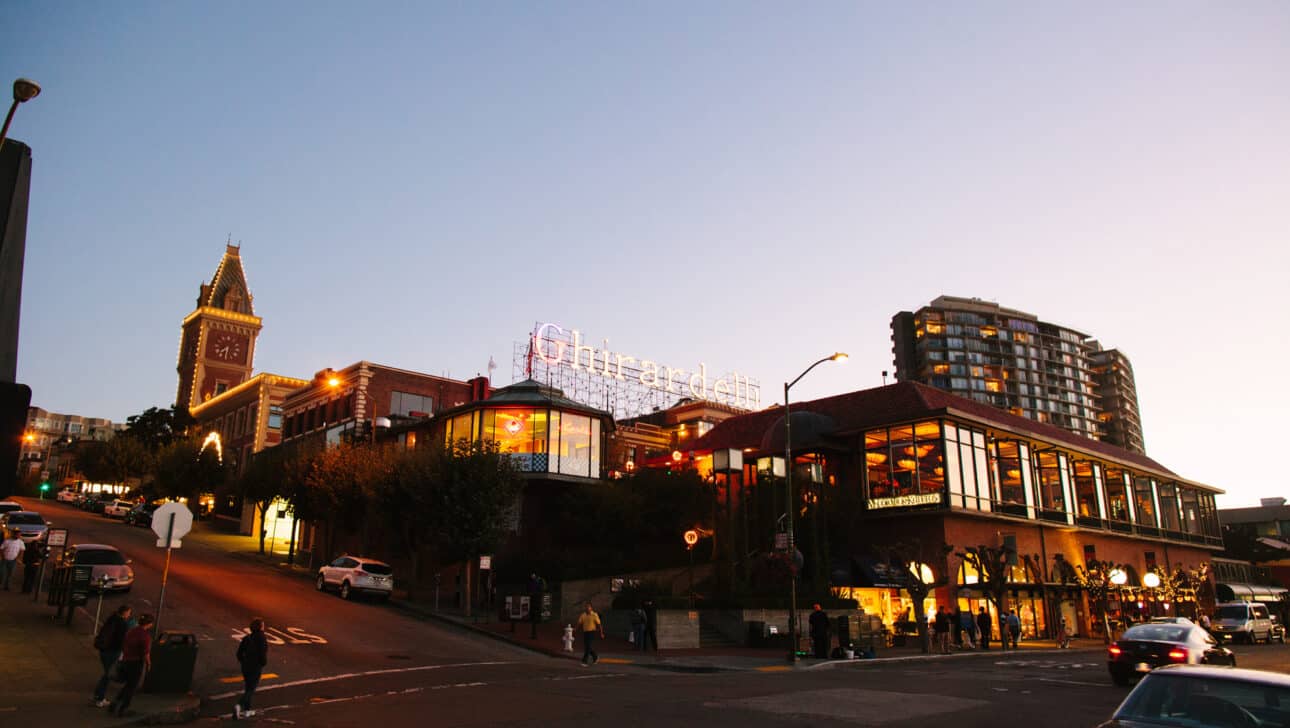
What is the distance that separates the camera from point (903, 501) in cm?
4281

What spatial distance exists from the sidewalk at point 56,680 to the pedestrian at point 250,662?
976 mm

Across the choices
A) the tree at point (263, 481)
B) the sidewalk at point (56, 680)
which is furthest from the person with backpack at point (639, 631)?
the tree at point (263, 481)

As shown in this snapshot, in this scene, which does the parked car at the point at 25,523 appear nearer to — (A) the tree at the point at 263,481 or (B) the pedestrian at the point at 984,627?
(A) the tree at the point at 263,481

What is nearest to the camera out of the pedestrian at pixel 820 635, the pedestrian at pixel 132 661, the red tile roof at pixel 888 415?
the pedestrian at pixel 132 661

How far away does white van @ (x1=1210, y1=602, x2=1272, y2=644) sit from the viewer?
41.2 meters

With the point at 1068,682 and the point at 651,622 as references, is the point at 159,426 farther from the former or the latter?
the point at 1068,682

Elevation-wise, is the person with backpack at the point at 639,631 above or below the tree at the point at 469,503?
below

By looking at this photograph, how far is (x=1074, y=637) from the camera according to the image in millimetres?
48875

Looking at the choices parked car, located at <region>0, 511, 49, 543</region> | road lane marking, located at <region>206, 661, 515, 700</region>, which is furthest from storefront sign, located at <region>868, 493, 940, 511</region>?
parked car, located at <region>0, 511, 49, 543</region>

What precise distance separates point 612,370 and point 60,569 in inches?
2178

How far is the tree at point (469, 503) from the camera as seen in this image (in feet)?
116

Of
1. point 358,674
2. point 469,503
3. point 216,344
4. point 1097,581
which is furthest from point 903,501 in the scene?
point 216,344

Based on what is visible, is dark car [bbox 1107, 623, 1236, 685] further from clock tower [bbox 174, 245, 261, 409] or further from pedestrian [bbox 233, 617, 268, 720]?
clock tower [bbox 174, 245, 261, 409]

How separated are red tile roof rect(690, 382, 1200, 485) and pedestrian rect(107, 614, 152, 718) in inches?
1397
